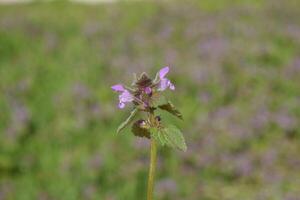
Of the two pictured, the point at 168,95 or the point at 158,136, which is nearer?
the point at 158,136

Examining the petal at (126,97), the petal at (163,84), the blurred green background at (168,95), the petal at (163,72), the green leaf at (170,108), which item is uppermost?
the blurred green background at (168,95)

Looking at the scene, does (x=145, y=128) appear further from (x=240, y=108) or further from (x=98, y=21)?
(x=98, y=21)

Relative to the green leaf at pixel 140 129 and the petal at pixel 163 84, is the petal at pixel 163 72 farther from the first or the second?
the green leaf at pixel 140 129

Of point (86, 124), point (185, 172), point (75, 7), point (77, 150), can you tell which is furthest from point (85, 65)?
point (75, 7)

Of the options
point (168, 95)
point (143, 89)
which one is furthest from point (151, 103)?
point (168, 95)

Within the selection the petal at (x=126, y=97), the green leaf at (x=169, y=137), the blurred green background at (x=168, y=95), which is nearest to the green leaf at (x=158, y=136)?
the green leaf at (x=169, y=137)

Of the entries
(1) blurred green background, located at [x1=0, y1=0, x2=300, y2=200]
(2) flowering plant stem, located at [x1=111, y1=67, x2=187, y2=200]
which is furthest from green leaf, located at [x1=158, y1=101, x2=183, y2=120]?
(1) blurred green background, located at [x1=0, y1=0, x2=300, y2=200]

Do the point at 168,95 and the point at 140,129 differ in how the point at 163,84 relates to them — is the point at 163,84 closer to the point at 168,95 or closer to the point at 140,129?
the point at 140,129
